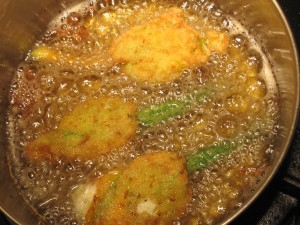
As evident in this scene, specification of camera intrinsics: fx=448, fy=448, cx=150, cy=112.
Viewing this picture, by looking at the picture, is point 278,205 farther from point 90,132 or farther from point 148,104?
point 90,132

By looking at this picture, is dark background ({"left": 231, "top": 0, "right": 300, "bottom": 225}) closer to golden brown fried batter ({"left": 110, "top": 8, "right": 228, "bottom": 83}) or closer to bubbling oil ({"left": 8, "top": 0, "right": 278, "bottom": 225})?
bubbling oil ({"left": 8, "top": 0, "right": 278, "bottom": 225})

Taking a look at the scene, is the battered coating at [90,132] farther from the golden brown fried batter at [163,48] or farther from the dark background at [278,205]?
the dark background at [278,205]

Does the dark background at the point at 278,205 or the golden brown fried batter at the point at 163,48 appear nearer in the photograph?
the dark background at the point at 278,205

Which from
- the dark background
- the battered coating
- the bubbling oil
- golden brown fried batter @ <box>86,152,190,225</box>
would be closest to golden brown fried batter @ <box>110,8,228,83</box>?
the bubbling oil

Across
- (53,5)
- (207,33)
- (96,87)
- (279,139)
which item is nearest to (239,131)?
(279,139)

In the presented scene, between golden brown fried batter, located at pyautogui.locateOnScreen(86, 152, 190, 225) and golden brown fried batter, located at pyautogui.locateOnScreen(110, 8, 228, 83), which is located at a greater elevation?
golden brown fried batter, located at pyautogui.locateOnScreen(110, 8, 228, 83)

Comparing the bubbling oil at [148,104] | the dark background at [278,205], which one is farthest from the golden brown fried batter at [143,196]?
the dark background at [278,205]
